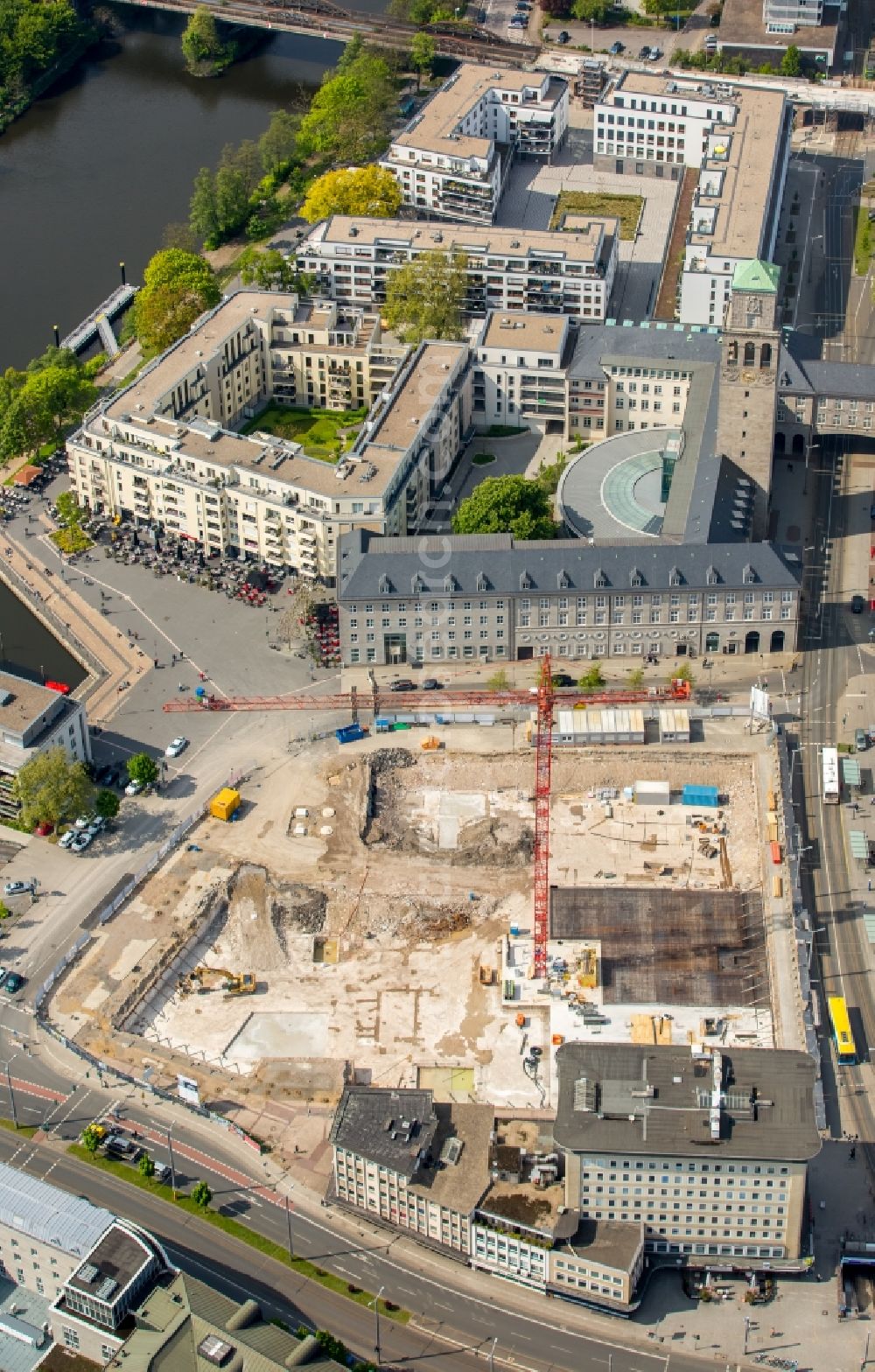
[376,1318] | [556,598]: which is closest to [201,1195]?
[376,1318]

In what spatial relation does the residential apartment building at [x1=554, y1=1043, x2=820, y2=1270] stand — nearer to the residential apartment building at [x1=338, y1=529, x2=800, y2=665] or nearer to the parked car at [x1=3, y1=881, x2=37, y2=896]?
the parked car at [x1=3, y1=881, x2=37, y2=896]

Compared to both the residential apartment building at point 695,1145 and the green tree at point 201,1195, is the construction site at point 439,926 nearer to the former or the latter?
the green tree at point 201,1195

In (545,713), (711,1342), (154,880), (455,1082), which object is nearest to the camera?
(711,1342)

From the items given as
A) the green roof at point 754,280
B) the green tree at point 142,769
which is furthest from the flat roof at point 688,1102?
the green roof at point 754,280

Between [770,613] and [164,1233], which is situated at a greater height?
[770,613]

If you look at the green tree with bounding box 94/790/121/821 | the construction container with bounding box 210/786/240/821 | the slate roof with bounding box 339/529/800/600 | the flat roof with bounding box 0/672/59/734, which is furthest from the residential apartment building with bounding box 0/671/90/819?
the slate roof with bounding box 339/529/800/600

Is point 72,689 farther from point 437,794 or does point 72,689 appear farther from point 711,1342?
point 711,1342

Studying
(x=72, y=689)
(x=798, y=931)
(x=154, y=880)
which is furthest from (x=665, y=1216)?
(x=72, y=689)
